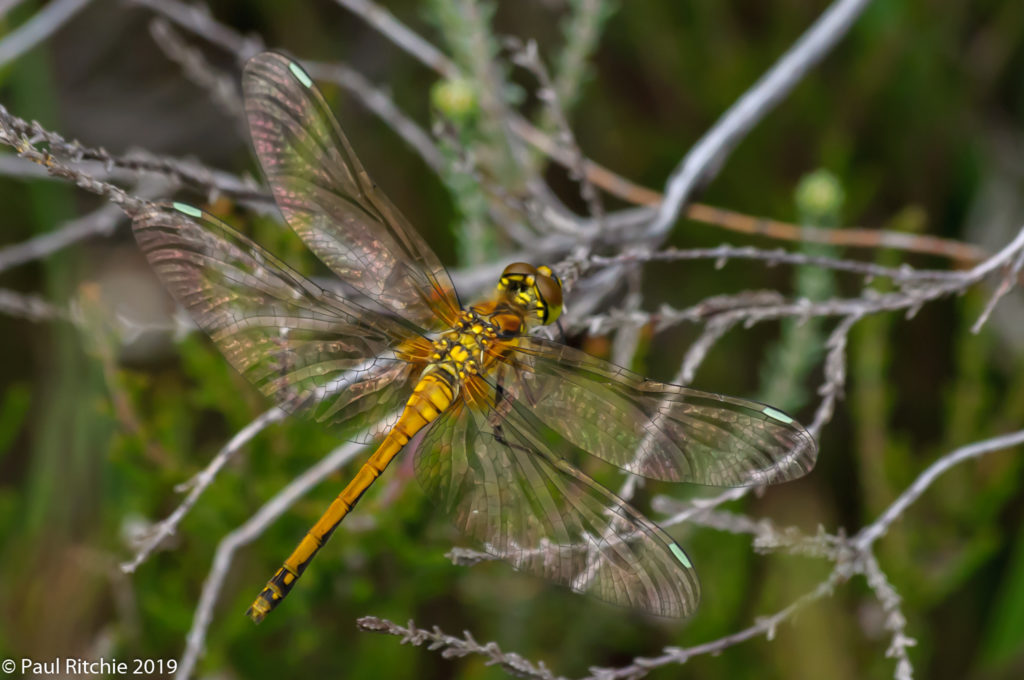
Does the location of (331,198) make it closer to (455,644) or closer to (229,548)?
(229,548)

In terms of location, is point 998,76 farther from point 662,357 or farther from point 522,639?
point 522,639

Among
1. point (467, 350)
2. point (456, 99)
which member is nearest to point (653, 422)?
point (467, 350)

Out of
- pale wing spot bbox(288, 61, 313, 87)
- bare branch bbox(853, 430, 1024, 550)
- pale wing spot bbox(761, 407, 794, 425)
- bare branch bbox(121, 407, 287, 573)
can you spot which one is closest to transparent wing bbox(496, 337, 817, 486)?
pale wing spot bbox(761, 407, 794, 425)

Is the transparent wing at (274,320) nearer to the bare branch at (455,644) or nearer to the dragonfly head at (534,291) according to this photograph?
the dragonfly head at (534,291)

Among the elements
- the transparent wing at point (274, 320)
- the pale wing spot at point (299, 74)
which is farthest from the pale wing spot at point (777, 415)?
the pale wing spot at point (299, 74)

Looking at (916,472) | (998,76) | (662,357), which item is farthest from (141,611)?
(998,76)

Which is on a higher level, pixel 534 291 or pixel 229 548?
pixel 534 291
